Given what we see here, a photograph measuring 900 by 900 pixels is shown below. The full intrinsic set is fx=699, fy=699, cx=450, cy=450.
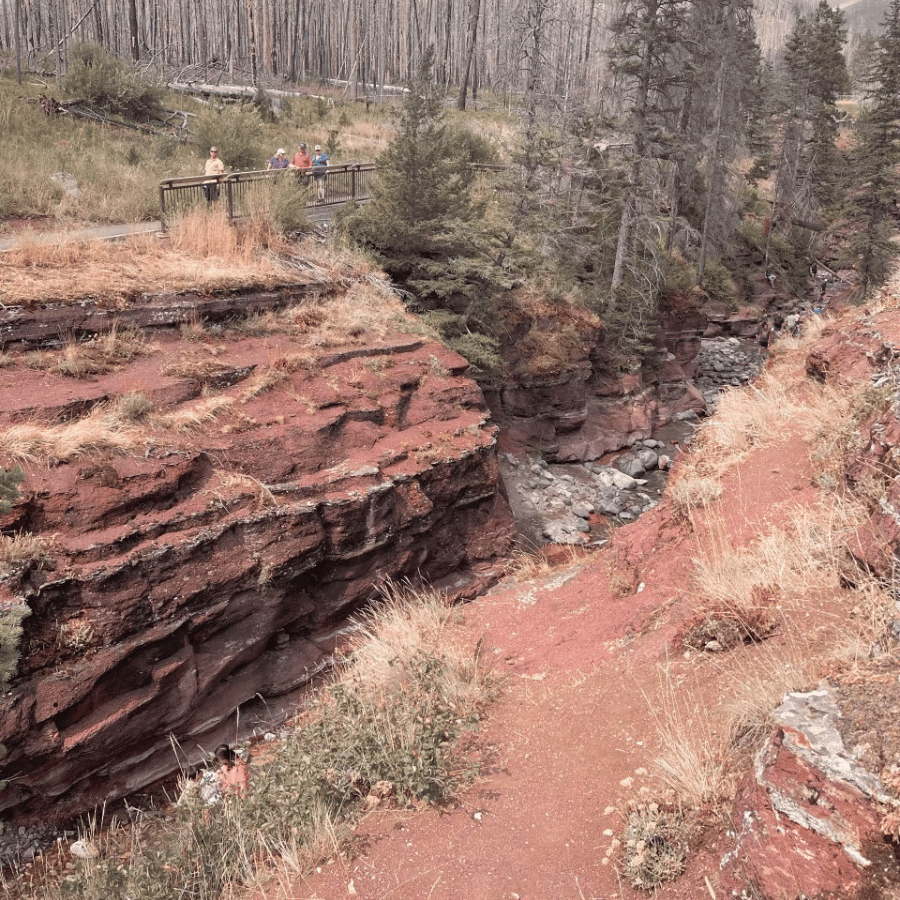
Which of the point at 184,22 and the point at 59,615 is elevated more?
the point at 184,22

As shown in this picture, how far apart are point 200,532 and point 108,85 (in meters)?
21.4

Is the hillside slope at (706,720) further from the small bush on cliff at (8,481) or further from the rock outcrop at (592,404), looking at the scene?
the rock outcrop at (592,404)

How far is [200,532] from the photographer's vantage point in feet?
24.0

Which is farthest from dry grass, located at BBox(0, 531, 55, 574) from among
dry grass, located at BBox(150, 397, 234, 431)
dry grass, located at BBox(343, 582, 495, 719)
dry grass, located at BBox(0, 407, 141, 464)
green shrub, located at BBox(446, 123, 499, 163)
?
green shrub, located at BBox(446, 123, 499, 163)

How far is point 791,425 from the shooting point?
8906 millimetres

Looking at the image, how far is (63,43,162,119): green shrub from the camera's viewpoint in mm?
22188

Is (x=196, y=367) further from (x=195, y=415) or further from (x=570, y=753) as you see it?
(x=570, y=753)

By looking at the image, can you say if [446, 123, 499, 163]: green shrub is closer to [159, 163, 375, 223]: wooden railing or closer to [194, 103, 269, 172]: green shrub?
[194, 103, 269, 172]: green shrub

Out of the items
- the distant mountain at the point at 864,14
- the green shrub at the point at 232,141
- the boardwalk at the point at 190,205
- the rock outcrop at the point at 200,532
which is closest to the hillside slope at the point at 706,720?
the rock outcrop at the point at 200,532

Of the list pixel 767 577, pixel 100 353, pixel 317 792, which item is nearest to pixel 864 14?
pixel 100 353

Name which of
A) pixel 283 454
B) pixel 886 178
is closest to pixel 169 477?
pixel 283 454

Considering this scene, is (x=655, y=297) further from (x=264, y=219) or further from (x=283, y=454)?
(x=283, y=454)

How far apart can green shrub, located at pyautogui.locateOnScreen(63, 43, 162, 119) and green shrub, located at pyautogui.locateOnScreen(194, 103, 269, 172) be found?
5.41m

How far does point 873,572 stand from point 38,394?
8.45 m
